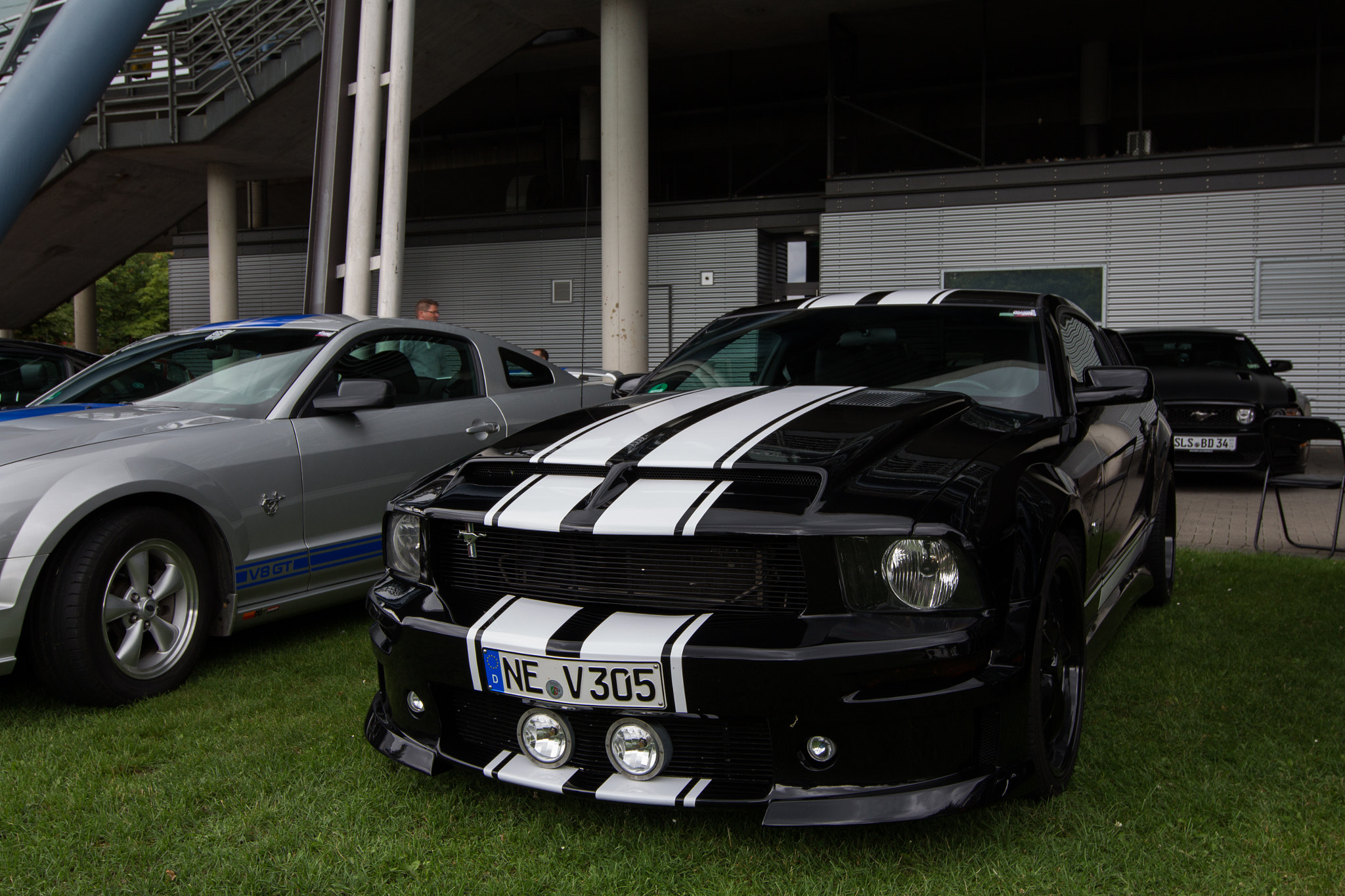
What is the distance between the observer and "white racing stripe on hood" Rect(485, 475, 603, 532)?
2.42 m

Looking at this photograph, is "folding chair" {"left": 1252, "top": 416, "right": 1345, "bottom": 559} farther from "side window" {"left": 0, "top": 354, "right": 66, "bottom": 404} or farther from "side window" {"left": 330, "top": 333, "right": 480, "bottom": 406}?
"side window" {"left": 0, "top": 354, "right": 66, "bottom": 404}

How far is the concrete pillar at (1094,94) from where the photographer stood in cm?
1528

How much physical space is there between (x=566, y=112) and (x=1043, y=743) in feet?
59.7

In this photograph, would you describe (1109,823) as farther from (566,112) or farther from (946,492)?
(566,112)

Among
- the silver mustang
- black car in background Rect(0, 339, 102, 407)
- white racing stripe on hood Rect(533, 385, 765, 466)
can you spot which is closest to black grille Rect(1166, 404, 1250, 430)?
the silver mustang

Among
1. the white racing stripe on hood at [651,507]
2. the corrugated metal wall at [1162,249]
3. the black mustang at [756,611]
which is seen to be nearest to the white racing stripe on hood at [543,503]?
the black mustang at [756,611]

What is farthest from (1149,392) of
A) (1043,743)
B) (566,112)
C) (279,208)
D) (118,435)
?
(279,208)

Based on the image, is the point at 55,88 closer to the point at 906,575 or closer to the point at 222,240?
the point at 906,575

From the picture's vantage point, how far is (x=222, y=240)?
16672mm

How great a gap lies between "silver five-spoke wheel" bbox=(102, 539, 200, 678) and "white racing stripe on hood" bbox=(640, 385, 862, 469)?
2.07 metres

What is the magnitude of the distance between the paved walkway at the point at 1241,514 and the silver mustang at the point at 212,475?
181 inches

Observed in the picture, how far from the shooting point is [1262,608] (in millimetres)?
4680

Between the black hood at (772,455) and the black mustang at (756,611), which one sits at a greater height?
the black hood at (772,455)

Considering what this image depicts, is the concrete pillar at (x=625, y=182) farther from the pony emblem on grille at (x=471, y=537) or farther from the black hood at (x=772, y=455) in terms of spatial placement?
the pony emblem on grille at (x=471, y=537)
